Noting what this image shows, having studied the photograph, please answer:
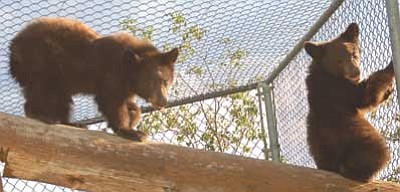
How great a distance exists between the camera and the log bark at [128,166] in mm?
3674

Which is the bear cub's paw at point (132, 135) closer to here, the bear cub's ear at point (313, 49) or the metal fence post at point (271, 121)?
the bear cub's ear at point (313, 49)

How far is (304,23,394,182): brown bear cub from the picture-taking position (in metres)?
4.32

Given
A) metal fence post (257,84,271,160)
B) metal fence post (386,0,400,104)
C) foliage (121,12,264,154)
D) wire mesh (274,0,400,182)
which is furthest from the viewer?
foliage (121,12,264,154)

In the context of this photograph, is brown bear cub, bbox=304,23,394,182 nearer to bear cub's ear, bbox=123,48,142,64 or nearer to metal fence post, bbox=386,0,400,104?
metal fence post, bbox=386,0,400,104

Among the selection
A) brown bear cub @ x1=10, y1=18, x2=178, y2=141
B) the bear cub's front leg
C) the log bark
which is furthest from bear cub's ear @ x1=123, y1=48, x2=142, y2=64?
the bear cub's front leg

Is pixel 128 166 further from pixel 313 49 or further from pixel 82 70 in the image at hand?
pixel 313 49

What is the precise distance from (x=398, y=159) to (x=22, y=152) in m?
2.18

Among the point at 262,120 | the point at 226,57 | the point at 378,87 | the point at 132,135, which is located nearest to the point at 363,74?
the point at 378,87

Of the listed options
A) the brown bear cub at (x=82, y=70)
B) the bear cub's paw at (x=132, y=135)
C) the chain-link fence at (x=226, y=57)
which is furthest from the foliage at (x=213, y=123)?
the bear cub's paw at (x=132, y=135)

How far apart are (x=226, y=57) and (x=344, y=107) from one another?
4.38 feet

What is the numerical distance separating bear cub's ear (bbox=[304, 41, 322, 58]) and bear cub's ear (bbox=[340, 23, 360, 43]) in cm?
19

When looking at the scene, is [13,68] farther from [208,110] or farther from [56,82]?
[208,110]

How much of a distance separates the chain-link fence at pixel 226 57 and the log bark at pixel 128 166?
803mm

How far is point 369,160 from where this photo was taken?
14.0 feet
